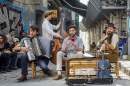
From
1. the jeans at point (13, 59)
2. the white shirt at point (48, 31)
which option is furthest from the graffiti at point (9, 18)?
the white shirt at point (48, 31)

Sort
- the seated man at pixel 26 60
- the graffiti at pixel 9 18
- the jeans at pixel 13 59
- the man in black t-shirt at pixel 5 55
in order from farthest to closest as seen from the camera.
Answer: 1. the graffiti at pixel 9 18
2. the jeans at pixel 13 59
3. the man in black t-shirt at pixel 5 55
4. the seated man at pixel 26 60

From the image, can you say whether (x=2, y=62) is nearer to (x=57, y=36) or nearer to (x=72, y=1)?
(x=57, y=36)

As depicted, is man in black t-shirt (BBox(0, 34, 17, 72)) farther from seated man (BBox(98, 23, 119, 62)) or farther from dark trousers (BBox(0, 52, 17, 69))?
seated man (BBox(98, 23, 119, 62))

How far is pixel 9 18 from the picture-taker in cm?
1320

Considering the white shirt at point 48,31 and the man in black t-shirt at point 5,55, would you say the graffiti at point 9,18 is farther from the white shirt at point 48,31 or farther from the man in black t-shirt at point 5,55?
the white shirt at point 48,31

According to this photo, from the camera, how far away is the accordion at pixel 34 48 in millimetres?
7246

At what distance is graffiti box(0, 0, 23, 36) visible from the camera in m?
12.3

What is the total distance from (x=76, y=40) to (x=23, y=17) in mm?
7986

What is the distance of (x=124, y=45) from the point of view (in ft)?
58.1

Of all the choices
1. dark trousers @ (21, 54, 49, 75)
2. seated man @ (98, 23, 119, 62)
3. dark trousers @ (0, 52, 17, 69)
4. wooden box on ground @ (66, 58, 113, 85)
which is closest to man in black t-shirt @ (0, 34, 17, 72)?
dark trousers @ (0, 52, 17, 69)

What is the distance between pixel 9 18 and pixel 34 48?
6.30 m

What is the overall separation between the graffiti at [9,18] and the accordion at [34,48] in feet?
16.5

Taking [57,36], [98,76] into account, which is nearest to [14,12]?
[57,36]

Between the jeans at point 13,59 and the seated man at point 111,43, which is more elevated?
the seated man at point 111,43
